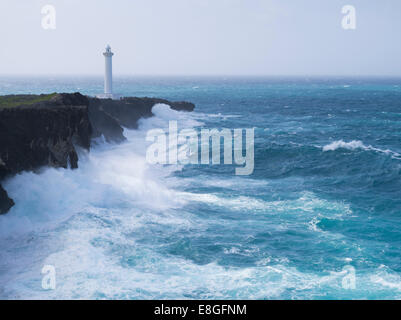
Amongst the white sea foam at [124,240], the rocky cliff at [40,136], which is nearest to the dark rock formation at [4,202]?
the rocky cliff at [40,136]

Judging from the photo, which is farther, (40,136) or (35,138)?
(40,136)

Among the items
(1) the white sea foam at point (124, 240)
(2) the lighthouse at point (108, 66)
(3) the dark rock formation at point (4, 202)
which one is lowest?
(1) the white sea foam at point (124, 240)

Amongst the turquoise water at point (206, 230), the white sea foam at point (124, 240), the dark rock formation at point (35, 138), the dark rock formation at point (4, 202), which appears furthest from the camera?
the dark rock formation at point (35, 138)

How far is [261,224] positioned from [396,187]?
13.5 metres

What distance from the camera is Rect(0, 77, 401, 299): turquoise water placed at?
16.2 metres

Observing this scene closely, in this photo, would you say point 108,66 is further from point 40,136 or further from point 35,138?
point 35,138

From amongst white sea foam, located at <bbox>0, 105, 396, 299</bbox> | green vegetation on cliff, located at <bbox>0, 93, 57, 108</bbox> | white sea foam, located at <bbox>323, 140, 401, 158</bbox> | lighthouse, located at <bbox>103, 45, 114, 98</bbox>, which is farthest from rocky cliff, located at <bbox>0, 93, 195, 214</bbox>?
lighthouse, located at <bbox>103, 45, 114, 98</bbox>

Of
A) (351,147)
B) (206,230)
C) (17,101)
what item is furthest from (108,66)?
(206,230)

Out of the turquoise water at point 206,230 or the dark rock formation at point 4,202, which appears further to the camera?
the dark rock formation at point 4,202

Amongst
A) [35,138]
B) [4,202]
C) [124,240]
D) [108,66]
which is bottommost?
[124,240]

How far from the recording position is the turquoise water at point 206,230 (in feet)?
53.3

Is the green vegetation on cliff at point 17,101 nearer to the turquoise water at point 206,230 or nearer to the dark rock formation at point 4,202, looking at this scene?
the turquoise water at point 206,230

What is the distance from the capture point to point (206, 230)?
2159 cm
